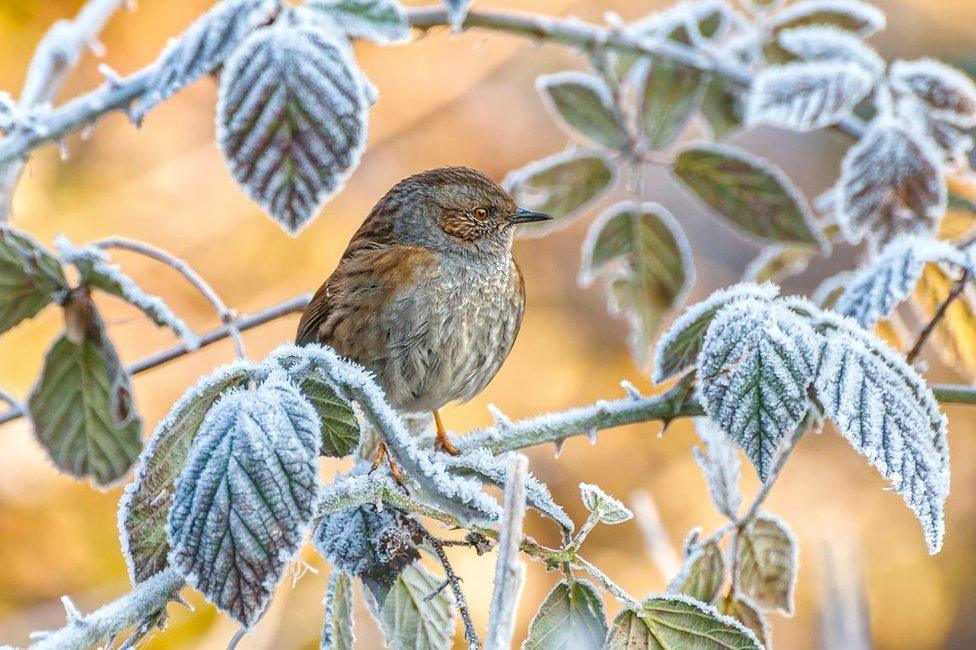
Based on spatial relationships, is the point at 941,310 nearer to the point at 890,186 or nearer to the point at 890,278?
the point at 890,278

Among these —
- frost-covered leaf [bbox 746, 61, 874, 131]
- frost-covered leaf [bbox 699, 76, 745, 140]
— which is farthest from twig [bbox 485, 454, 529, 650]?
frost-covered leaf [bbox 699, 76, 745, 140]

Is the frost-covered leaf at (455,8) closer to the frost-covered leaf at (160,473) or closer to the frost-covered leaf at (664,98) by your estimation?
the frost-covered leaf at (664,98)

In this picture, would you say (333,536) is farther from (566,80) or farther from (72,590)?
(72,590)

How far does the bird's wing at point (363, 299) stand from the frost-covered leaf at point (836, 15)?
3.49 ft

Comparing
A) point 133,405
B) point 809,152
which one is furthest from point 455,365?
point 809,152

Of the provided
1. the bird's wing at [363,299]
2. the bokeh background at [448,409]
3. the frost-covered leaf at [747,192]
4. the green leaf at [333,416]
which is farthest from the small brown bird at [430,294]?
the bokeh background at [448,409]

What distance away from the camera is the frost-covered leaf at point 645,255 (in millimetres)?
2623

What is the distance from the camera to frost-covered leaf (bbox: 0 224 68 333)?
81.3 inches

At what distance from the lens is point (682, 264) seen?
8.57 ft

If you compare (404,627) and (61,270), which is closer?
(404,627)

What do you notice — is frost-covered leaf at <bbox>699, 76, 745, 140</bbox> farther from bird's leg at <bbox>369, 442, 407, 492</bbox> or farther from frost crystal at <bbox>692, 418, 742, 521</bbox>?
bird's leg at <bbox>369, 442, 407, 492</bbox>

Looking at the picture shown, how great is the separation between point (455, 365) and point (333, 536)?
35.4 inches

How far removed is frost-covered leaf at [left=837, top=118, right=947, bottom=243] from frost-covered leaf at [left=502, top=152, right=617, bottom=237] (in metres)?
0.54

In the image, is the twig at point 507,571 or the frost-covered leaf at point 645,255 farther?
the frost-covered leaf at point 645,255
